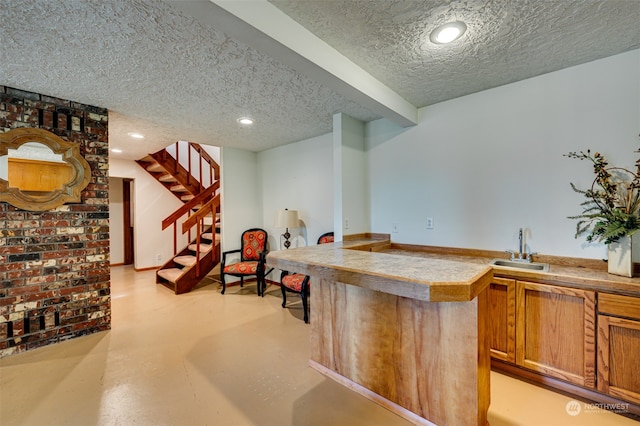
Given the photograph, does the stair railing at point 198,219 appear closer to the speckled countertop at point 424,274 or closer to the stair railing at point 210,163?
the stair railing at point 210,163

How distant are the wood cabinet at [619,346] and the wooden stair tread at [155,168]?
21.8ft

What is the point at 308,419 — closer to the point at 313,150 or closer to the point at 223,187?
the point at 313,150

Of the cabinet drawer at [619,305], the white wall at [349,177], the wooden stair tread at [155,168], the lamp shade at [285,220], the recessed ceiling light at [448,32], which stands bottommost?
the cabinet drawer at [619,305]

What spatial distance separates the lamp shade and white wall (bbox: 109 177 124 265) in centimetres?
455

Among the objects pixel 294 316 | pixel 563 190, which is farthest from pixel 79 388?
pixel 563 190

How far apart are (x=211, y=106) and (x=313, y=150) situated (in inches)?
69.3

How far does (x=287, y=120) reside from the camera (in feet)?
11.3

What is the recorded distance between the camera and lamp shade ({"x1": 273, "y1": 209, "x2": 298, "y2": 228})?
4.19 m

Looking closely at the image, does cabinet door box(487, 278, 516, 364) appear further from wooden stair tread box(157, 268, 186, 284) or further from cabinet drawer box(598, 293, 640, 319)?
wooden stair tread box(157, 268, 186, 284)

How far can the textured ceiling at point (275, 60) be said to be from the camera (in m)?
1.56

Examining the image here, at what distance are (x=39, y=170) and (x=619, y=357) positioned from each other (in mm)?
4985

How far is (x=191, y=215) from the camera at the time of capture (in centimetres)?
531

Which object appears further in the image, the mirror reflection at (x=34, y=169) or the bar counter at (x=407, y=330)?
the mirror reflection at (x=34, y=169)

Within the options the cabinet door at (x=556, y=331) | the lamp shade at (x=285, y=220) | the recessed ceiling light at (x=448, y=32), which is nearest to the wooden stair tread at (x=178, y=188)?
the lamp shade at (x=285, y=220)
